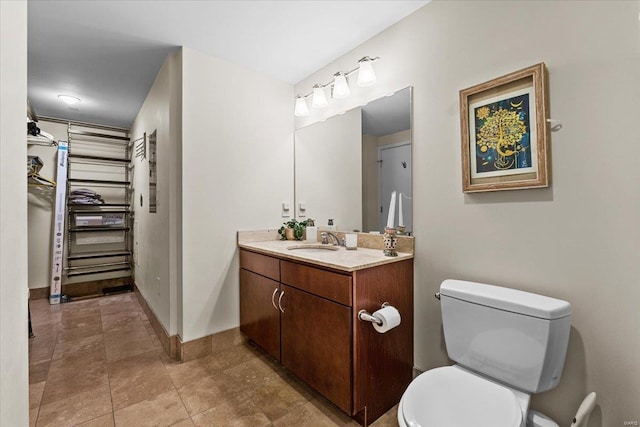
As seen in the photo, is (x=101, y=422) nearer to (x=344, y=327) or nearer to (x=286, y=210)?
(x=344, y=327)

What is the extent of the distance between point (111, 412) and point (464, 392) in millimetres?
1866

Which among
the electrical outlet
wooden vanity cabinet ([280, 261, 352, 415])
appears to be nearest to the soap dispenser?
the electrical outlet

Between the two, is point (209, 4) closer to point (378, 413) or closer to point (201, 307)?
Answer: point (201, 307)

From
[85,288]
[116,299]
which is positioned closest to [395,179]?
[116,299]

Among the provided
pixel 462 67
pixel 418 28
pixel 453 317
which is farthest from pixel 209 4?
pixel 453 317

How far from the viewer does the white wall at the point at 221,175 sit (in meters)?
2.14

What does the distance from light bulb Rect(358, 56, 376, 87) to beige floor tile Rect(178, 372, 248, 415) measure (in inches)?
85.7

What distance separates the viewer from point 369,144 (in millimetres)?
2059

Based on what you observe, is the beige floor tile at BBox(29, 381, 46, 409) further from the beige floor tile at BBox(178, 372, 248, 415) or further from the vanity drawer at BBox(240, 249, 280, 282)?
the vanity drawer at BBox(240, 249, 280, 282)

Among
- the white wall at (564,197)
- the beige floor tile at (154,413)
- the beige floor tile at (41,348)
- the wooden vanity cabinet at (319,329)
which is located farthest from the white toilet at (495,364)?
the beige floor tile at (41,348)

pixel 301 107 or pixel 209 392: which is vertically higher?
pixel 301 107

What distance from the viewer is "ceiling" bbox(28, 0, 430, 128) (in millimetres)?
1707

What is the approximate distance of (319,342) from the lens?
1.56 metres

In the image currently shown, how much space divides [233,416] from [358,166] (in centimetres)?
178
